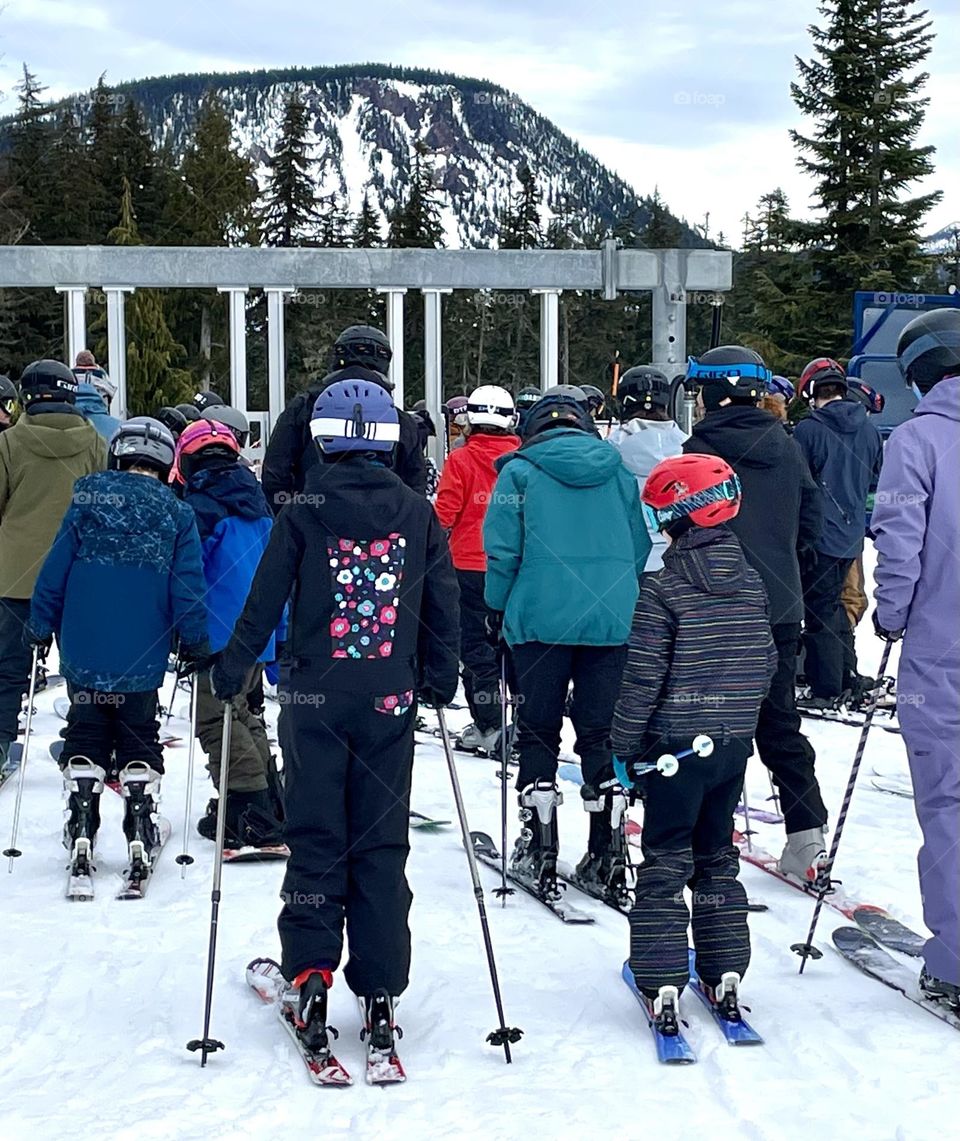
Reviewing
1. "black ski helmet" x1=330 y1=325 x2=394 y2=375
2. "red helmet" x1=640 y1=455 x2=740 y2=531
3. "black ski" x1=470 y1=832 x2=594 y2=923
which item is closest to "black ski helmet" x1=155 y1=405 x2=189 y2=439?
"black ski helmet" x1=330 y1=325 x2=394 y2=375

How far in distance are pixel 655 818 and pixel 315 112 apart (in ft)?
641

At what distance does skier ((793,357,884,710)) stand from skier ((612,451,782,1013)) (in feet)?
16.5

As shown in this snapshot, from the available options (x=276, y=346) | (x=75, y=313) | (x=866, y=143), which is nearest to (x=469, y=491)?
(x=75, y=313)

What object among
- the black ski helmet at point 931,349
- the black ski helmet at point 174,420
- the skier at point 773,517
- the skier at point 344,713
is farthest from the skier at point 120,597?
the black ski helmet at point 174,420

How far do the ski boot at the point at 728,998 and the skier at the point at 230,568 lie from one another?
7.94 ft

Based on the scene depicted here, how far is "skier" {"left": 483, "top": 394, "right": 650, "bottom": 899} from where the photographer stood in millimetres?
5477

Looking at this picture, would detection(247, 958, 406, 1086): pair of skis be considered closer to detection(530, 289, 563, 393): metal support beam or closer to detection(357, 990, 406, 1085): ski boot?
detection(357, 990, 406, 1085): ski boot

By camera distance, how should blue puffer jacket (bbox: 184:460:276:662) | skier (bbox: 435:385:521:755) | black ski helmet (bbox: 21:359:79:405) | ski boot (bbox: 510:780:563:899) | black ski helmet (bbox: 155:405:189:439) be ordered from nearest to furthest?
ski boot (bbox: 510:780:563:899)
blue puffer jacket (bbox: 184:460:276:662)
black ski helmet (bbox: 21:359:79:405)
skier (bbox: 435:385:521:755)
black ski helmet (bbox: 155:405:189:439)

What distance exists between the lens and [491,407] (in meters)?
7.54

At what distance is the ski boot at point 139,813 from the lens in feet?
19.2

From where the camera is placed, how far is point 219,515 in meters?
6.21

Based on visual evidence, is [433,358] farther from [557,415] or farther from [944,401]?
[944,401]

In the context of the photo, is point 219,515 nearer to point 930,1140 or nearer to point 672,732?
point 672,732

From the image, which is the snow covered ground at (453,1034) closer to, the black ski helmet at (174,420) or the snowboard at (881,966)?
the snowboard at (881,966)
